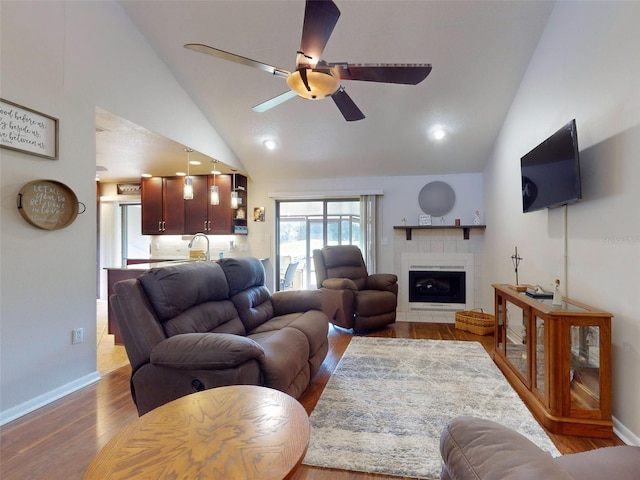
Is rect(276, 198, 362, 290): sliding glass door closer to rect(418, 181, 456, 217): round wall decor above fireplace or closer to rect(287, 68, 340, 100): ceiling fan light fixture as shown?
rect(418, 181, 456, 217): round wall decor above fireplace

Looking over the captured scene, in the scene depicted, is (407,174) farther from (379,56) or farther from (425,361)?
(425,361)

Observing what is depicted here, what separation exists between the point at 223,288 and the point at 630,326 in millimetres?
2503

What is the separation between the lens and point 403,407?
2189 mm

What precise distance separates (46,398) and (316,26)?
9.90 feet

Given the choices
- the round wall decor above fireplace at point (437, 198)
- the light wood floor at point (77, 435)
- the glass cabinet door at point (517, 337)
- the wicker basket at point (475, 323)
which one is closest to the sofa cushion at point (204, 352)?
the light wood floor at point (77, 435)

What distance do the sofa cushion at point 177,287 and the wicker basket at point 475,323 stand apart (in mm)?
3190

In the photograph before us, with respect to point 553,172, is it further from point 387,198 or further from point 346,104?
point 387,198

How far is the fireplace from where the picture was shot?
16.7ft

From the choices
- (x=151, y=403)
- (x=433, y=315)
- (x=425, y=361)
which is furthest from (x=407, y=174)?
(x=151, y=403)

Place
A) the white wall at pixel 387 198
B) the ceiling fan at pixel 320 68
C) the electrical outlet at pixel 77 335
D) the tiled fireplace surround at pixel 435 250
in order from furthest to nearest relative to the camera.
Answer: the white wall at pixel 387 198 → the tiled fireplace surround at pixel 435 250 → the electrical outlet at pixel 77 335 → the ceiling fan at pixel 320 68

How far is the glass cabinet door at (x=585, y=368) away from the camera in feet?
6.25

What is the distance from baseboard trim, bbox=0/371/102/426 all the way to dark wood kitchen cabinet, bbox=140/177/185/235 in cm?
300

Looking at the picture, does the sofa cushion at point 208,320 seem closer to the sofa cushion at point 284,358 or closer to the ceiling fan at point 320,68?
the sofa cushion at point 284,358

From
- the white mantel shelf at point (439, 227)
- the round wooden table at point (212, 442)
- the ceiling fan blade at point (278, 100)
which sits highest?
the ceiling fan blade at point (278, 100)
